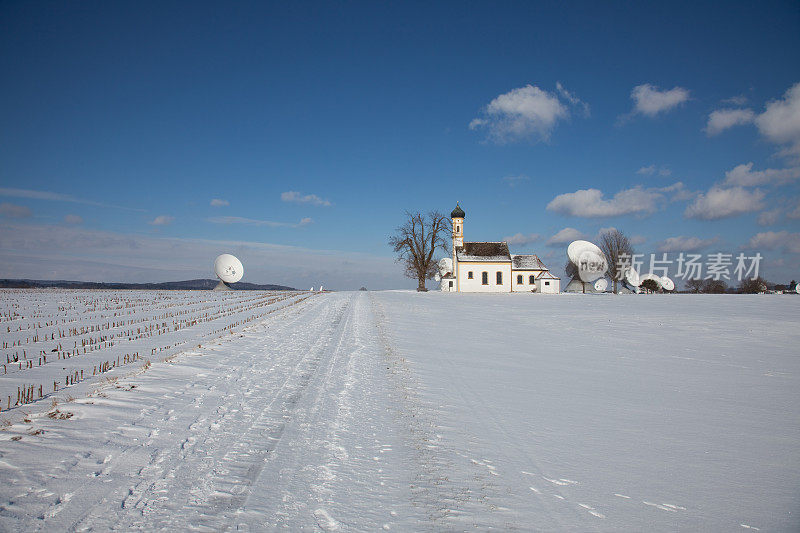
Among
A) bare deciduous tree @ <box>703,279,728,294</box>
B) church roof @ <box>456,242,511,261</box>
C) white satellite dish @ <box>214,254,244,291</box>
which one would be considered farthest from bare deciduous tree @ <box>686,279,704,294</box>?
white satellite dish @ <box>214,254,244,291</box>

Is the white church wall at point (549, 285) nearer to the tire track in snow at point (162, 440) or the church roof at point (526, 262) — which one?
the church roof at point (526, 262)

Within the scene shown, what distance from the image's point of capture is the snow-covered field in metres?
3.39

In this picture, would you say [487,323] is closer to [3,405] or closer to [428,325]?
[428,325]

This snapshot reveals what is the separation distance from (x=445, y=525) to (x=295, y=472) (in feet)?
4.89

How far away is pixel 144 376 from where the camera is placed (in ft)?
25.1

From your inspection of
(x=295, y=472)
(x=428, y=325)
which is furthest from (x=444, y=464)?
(x=428, y=325)

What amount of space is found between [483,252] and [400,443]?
60.0m

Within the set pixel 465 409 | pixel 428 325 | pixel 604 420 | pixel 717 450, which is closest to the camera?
pixel 717 450

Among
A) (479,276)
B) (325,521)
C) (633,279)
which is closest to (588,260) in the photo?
(479,276)

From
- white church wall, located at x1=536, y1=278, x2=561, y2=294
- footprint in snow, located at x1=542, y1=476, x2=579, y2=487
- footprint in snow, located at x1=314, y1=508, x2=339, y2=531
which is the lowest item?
footprint in snow, located at x1=314, y1=508, x2=339, y2=531

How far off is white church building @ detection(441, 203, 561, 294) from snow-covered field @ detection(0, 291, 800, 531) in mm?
51440

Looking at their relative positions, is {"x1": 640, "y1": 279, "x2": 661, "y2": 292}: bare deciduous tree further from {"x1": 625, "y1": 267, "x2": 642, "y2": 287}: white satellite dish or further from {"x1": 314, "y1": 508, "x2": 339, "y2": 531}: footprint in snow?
{"x1": 314, "y1": 508, "x2": 339, "y2": 531}: footprint in snow

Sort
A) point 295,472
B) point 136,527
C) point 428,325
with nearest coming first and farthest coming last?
point 136,527 → point 295,472 → point 428,325

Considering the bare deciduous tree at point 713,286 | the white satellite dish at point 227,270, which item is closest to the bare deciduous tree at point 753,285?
the bare deciduous tree at point 713,286
